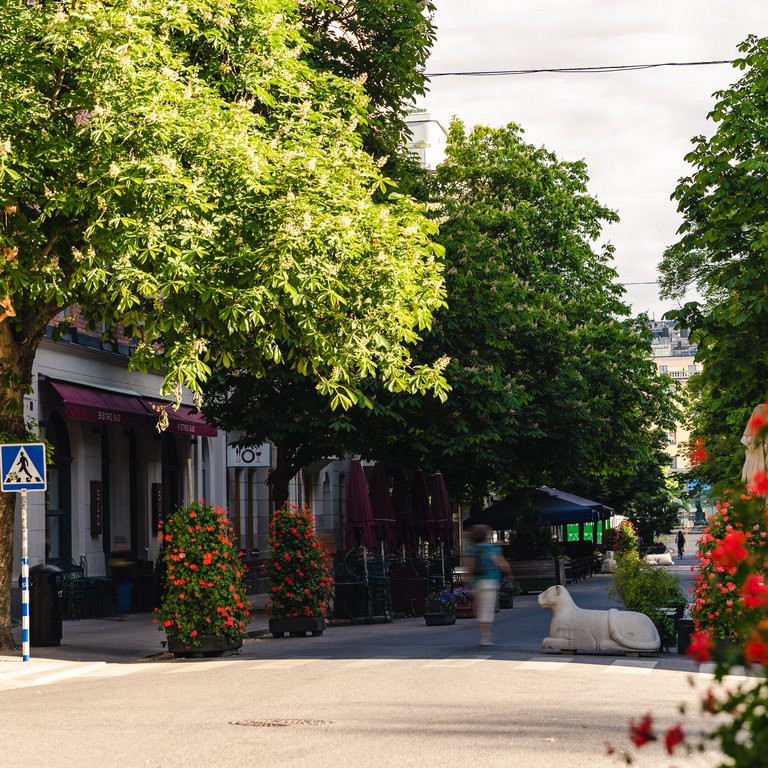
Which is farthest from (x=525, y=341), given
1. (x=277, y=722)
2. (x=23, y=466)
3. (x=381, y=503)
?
(x=277, y=722)

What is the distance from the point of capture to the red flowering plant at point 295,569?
70.9 ft

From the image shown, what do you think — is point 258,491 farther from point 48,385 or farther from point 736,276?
point 736,276

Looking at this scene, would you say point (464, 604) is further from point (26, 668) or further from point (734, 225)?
point (26, 668)

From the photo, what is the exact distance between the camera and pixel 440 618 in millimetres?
24672

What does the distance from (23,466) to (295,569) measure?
584 cm

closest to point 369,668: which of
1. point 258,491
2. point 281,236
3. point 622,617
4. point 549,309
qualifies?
point 622,617

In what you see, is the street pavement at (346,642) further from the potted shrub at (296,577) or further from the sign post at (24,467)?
the sign post at (24,467)

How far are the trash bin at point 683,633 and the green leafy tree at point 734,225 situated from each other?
6748mm

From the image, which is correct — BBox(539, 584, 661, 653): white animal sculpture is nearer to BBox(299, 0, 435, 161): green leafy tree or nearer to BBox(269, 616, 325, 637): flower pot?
BBox(269, 616, 325, 637): flower pot

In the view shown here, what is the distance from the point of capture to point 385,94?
25094 millimetres

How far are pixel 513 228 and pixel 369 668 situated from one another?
27.2 m

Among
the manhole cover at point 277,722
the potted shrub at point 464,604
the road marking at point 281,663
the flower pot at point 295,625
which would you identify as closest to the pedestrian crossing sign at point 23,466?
the road marking at point 281,663

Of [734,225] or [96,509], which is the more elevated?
[734,225]

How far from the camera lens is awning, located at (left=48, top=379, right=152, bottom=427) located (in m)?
25.5
